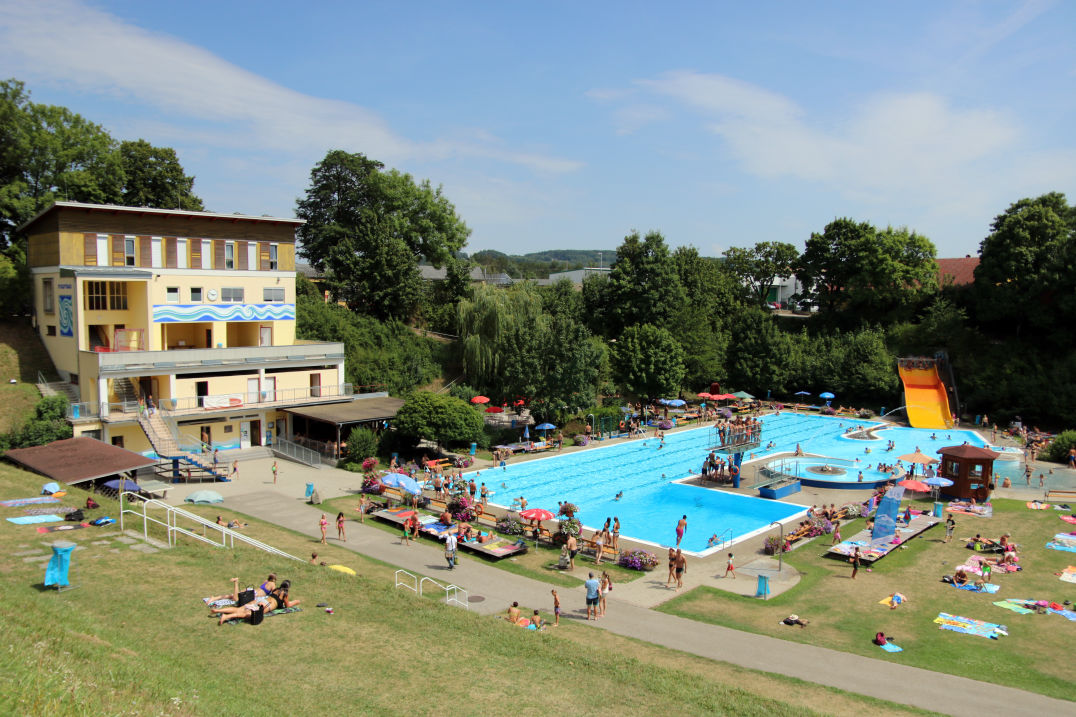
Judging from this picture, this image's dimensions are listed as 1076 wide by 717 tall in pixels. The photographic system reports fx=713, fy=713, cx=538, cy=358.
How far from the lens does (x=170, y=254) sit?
38.5 metres

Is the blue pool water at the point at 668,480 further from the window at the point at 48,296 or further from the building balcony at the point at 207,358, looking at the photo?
the window at the point at 48,296

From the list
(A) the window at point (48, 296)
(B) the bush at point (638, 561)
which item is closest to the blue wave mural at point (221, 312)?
(A) the window at point (48, 296)

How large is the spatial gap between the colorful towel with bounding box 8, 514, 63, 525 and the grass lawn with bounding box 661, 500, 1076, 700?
17410 millimetres

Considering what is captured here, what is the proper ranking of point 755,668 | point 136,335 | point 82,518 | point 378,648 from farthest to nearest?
point 136,335, point 82,518, point 755,668, point 378,648

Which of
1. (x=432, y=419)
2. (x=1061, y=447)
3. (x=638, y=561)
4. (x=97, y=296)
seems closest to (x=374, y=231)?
(x=97, y=296)

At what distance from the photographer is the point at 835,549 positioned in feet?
78.3

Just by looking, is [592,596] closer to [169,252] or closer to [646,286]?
[169,252]

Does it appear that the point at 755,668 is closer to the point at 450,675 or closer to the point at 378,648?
the point at 450,675

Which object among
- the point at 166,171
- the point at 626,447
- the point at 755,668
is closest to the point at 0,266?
the point at 166,171

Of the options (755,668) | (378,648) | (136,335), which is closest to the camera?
(378,648)

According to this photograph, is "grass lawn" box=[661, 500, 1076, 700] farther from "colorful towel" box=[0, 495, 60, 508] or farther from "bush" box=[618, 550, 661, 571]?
"colorful towel" box=[0, 495, 60, 508]

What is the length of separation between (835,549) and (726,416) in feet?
97.1

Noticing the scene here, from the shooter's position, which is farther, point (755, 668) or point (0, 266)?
point (0, 266)

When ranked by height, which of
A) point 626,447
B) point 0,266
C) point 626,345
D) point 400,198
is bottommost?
point 626,447
